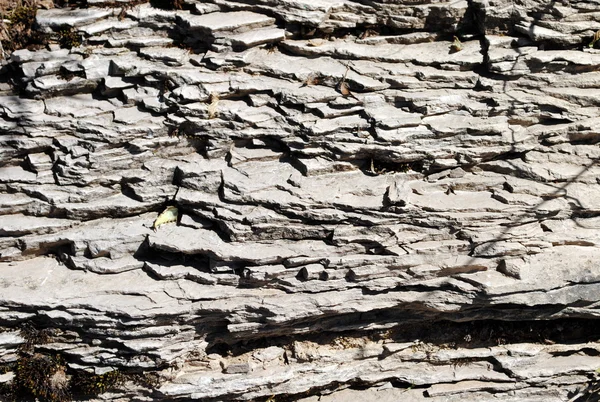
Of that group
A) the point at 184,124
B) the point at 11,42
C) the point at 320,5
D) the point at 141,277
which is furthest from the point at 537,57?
the point at 11,42

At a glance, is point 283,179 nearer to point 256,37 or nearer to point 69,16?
point 256,37

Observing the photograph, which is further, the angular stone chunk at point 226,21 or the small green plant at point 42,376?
the small green plant at point 42,376

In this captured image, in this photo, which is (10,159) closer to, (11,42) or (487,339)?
(11,42)

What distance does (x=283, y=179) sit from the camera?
7.77 meters

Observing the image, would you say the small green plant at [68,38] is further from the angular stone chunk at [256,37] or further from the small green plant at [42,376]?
the small green plant at [42,376]

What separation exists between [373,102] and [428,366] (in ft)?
12.9

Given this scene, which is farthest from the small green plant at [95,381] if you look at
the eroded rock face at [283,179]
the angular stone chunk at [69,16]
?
the angular stone chunk at [69,16]

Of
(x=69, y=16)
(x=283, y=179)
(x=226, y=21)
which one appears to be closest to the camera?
(x=69, y=16)

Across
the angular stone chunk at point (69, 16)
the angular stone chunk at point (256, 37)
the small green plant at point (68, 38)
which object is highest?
the angular stone chunk at point (69, 16)

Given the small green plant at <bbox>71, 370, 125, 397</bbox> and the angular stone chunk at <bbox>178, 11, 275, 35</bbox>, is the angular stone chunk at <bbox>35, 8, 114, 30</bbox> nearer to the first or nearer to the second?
the angular stone chunk at <bbox>178, 11, 275, 35</bbox>

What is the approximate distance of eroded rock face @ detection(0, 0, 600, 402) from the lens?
7559 millimetres

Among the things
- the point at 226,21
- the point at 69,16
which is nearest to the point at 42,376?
the point at 69,16

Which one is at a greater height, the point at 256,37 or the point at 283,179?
the point at 256,37

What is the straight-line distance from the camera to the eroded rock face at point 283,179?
24.8 ft
